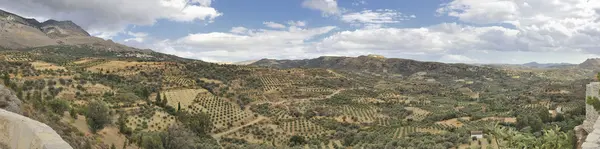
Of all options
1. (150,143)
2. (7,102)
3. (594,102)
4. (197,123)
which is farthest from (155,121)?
(594,102)

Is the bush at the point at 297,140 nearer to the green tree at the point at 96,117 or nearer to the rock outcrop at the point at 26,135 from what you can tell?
the green tree at the point at 96,117

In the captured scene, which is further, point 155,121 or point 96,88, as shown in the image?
point 96,88

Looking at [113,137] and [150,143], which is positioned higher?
[113,137]

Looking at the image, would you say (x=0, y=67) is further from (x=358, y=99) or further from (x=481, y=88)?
(x=481, y=88)

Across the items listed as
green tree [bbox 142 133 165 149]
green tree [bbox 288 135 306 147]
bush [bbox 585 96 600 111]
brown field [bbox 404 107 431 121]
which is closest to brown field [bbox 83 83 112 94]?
green tree [bbox 142 133 165 149]

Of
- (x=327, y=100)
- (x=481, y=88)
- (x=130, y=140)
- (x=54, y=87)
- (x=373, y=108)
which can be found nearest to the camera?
(x=130, y=140)

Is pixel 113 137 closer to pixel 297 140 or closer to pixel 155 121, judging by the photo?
pixel 155 121

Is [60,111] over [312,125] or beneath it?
over

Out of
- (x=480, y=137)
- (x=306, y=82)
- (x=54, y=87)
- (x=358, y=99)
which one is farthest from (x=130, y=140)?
(x=306, y=82)

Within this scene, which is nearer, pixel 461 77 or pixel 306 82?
pixel 306 82

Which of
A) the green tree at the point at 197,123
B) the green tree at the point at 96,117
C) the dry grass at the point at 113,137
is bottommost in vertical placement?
the green tree at the point at 197,123

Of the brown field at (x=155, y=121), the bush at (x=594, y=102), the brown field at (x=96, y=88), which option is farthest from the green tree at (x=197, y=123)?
the bush at (x=594, y=102)
